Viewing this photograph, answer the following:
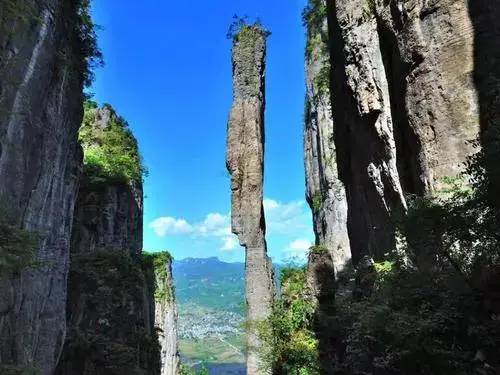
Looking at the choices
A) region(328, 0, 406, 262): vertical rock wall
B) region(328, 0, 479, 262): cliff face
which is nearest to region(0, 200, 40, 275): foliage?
region(328, 0, 479, 262): cliff face

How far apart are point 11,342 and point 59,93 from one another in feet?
25.6

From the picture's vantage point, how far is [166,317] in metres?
36.9

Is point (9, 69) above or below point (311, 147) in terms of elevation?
below

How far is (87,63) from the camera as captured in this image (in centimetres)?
1800

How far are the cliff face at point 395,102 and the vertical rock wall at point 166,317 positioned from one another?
2092 cm

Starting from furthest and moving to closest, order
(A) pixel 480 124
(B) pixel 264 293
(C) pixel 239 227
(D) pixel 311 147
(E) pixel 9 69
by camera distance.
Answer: (D) pixel 311 147, (C) pixel 239 227, (B) pixel 264 293, (E) pixel 9 69, (A) pixel 480 124

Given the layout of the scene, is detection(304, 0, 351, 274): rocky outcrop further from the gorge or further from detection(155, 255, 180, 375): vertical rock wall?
detection(155, 255, 180, 375): vertical rock wall

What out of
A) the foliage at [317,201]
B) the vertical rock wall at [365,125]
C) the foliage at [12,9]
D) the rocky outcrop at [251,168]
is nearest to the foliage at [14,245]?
the foliage at [12,9]

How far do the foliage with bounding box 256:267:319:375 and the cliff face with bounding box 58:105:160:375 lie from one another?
8815 mm

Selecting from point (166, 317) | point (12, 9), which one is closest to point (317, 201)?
point (166, 317)

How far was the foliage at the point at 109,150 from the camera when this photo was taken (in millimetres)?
31189

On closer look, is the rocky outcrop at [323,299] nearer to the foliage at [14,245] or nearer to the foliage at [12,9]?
the foliage at [14,245]

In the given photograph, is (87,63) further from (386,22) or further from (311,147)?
(311,147)

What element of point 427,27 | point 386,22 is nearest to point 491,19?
point 427,27
